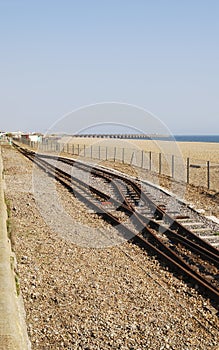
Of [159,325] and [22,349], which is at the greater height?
[22,349]

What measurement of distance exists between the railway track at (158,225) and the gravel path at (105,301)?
35cm

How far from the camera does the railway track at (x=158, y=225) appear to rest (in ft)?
33.3

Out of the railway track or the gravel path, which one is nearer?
the gravel path

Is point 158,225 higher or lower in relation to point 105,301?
higher

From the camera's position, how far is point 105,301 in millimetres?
8188

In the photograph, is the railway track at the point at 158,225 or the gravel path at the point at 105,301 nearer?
the gravel path at the point at 105,301

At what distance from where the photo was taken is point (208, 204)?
1844 centimetres

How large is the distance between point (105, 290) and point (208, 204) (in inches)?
412

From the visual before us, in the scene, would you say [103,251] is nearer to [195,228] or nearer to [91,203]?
[195,228]

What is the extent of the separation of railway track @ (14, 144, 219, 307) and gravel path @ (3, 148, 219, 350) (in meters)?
0.35

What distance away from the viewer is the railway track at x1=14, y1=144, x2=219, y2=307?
10.2 metres

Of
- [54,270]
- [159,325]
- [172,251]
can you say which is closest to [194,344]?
[159,325]

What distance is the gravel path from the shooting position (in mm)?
6906

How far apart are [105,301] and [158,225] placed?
6.00m
